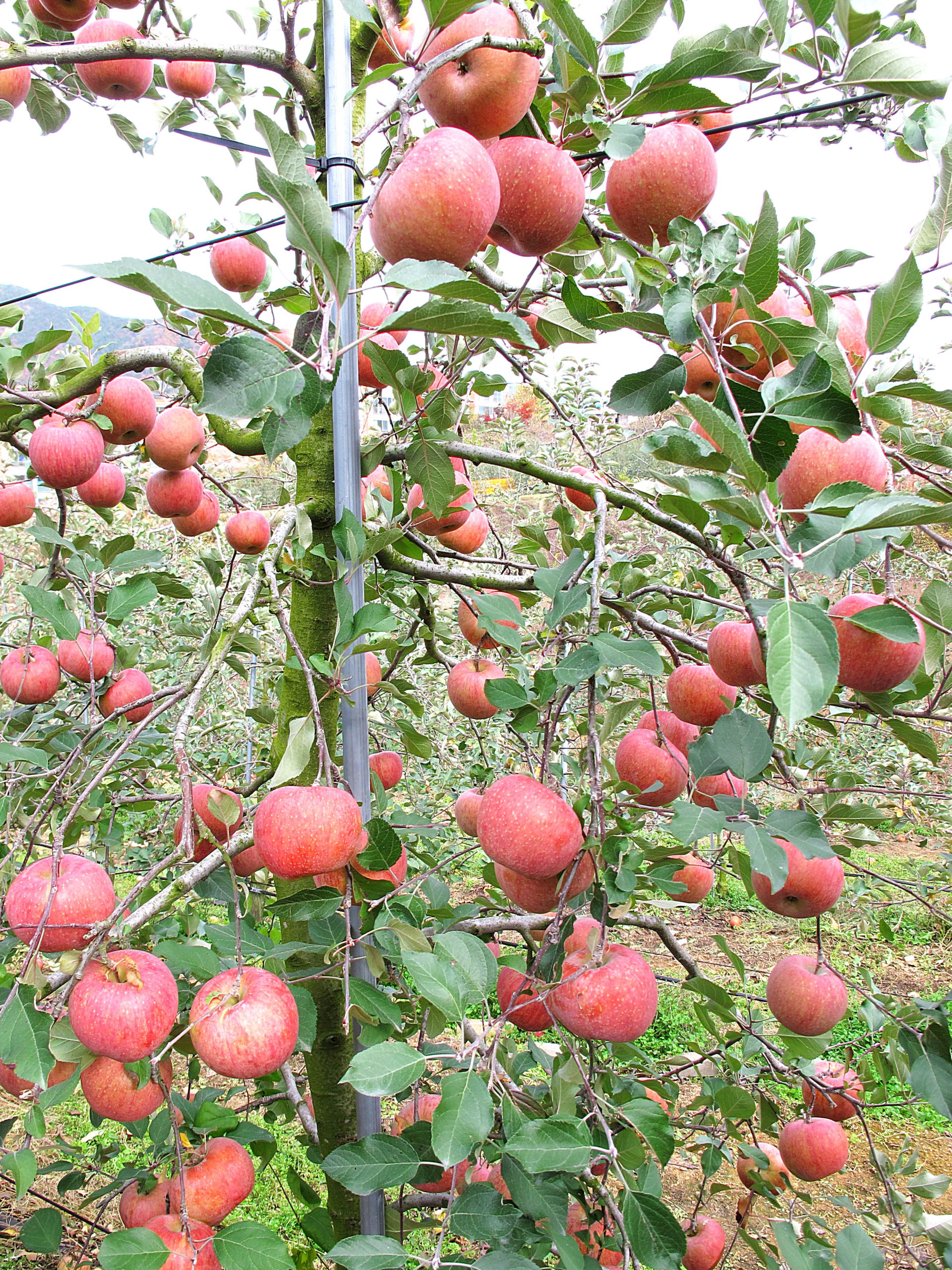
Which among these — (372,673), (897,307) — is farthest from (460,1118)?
(372,673)

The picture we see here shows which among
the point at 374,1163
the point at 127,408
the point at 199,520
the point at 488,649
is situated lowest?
the point at 374,1163

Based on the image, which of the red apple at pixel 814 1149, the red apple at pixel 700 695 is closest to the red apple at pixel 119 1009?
the red apple at pixel 700 695

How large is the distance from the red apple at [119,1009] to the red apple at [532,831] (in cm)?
35

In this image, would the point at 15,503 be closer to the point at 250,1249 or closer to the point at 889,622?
the point at 250,1249

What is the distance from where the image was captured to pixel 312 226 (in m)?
0.54

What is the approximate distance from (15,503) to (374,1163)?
1.42 meters

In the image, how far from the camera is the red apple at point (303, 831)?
2.57 feet

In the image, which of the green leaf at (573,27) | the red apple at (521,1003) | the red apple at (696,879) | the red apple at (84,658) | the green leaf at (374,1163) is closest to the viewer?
the green leaf at (573,27)

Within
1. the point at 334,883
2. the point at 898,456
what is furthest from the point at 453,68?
the point at 334,883

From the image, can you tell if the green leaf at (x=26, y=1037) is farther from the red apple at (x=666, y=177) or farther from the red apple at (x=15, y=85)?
the red apple at (x=15, y=85)

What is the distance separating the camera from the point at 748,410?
2.44ft

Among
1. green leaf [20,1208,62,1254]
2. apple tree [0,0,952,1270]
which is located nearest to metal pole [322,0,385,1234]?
apple tree [0,0,952,1270]

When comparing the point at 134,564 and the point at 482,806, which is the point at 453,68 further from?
the point at 134,564

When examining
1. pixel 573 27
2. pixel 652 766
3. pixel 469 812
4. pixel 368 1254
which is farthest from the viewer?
pixel 469 812
